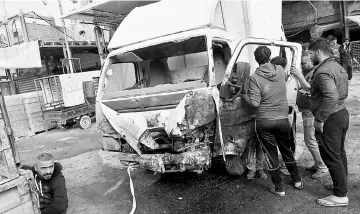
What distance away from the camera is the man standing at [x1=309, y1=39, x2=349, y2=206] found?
9.77 feet

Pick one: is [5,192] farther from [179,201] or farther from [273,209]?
[273,209]

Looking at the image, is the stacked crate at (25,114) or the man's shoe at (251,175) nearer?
the man's shoe at (251,175)

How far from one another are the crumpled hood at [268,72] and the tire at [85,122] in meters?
7.62

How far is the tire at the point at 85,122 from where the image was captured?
9.59 metres

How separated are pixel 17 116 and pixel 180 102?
848 centimetres

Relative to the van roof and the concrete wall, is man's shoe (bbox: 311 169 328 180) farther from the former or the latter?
the concrete wall

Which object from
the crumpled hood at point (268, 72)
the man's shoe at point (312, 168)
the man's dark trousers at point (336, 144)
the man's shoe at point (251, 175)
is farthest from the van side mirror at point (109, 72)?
the man's shoe at point (312, 168)

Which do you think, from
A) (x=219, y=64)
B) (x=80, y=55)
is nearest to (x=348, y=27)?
(x=219, y=64)

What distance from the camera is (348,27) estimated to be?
12.2 meters

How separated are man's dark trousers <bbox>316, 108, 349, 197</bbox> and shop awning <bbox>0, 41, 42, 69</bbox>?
376 inches

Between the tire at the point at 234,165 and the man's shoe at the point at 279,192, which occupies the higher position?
the tire at the point at 234,165

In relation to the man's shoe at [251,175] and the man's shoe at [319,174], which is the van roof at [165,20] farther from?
the man's shoe at [319,174]

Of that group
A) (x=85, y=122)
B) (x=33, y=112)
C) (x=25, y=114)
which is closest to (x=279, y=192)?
(x=85, y=122)

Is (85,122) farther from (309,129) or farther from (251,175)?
(309,129)
